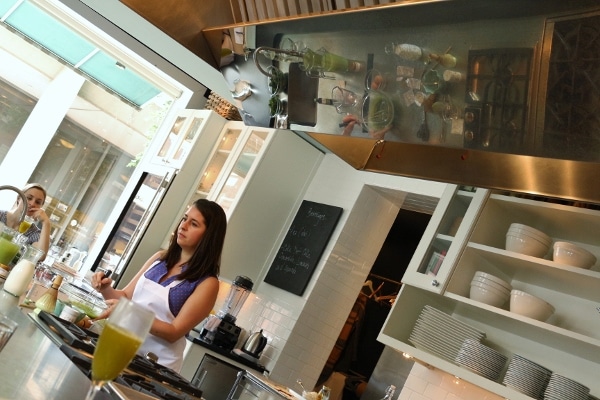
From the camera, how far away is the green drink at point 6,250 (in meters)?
3.42

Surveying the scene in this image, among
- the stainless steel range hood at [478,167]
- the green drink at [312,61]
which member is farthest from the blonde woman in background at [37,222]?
the green drink at [312,61]

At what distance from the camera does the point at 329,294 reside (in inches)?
239

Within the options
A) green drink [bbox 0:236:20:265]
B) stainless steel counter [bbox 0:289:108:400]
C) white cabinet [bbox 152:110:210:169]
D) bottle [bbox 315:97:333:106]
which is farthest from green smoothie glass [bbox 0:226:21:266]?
white cabinet [bbox 152:110:210:169]

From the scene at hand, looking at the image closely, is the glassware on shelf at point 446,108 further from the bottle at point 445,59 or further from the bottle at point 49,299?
the bottle at point 49,299

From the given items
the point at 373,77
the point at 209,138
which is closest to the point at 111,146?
the point at 209,138

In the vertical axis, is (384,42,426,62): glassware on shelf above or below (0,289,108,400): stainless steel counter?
above

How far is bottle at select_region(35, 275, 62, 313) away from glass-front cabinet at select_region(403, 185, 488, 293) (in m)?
1.89

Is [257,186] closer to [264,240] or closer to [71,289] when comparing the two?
[264,240]

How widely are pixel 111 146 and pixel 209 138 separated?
1.93 meters

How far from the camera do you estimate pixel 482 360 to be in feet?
12.1

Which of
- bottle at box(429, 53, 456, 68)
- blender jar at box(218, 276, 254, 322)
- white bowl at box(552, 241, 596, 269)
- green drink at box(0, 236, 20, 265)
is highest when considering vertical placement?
white bowl at box(552, 241, 596, 269)

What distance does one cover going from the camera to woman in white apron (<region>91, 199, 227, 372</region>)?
10.4 ft

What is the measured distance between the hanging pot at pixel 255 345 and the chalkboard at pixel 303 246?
49 cm

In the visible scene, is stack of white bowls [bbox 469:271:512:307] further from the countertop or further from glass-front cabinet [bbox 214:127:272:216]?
glass-front cabinet [bbox 214:127:272:216]
